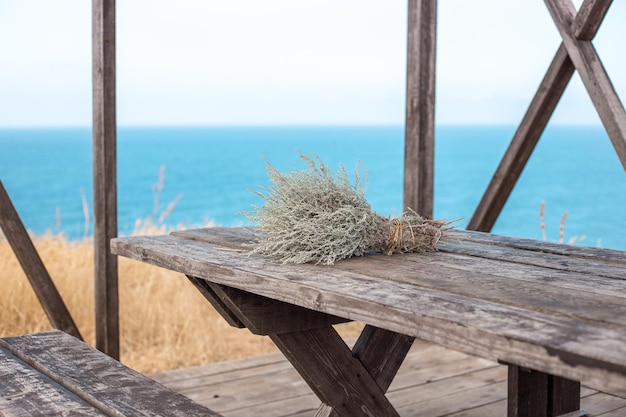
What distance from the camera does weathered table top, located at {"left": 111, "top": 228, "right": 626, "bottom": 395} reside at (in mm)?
1101

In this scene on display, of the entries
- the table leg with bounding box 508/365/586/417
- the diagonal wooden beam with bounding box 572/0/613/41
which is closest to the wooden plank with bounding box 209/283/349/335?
the table leg with bounding box 508/365/586/417

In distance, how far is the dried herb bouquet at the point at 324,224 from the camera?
5.97 ft

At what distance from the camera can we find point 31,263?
3025mm

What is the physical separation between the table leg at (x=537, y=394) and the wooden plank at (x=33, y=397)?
115 cm

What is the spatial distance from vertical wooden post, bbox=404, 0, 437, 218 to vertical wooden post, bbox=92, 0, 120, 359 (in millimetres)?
1192

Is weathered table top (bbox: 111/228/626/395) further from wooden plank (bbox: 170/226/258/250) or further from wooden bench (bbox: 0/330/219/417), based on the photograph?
wooden bench (bbox: 0/330/219/417)

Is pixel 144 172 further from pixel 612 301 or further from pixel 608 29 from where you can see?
pixel 612 301

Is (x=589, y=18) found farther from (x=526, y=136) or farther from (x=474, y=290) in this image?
(x=474, y=290)

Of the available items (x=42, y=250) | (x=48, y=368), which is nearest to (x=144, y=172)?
(x=42, y=250)

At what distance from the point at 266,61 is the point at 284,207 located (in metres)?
29.0

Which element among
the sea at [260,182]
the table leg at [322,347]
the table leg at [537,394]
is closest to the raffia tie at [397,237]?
the table leg at [322,347]

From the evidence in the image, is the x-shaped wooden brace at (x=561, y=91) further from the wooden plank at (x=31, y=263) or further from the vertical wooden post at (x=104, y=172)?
the wooden plank at (x=31, y=263)

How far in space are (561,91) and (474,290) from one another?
6.84ft

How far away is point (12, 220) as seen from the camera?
2961 mm
